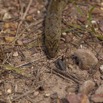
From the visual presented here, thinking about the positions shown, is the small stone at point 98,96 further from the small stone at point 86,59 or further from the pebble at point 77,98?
the small stone at point 86,59

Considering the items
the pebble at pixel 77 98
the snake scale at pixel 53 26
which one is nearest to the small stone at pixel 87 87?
the pebble at pixel 77 98

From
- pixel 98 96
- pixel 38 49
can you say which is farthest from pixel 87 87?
pixel 38 49

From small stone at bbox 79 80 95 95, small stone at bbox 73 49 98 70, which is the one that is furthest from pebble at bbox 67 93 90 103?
small stone at bbox 73 49 98 70

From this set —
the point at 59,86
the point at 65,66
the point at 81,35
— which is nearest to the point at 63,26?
the point at 81,35

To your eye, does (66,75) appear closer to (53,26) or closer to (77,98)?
(77,98)

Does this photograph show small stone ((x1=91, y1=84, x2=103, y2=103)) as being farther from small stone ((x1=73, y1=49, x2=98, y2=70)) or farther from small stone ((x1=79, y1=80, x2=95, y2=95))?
small stone ((x1=73, y1=49, x2=98, y2=70))
